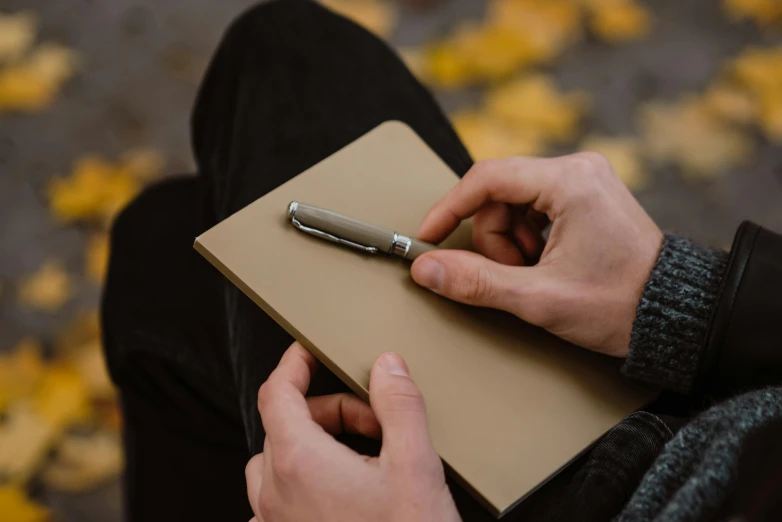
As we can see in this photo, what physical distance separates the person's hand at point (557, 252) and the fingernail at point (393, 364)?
0.08 m

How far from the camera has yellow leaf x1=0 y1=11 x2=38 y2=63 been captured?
142 centimetres

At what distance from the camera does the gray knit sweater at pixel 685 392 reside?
44 cm

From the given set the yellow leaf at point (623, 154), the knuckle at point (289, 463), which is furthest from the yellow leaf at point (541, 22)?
the knuckle at point (289, 463)

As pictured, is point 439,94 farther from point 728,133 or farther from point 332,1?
point 728,133

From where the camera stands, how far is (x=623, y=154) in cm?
137

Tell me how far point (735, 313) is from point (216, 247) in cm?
46

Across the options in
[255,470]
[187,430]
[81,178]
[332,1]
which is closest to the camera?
[255,470]

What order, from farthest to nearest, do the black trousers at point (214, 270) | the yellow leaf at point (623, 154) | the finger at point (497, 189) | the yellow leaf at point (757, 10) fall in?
the yellow leaf at point (757, 10) < the yellow leaf at point (623, 154) < the black trousers at point (214, 270) < the finger at point (497, 189)

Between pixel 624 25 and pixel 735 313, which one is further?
pixel 624 25

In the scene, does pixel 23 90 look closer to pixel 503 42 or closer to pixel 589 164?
pixel 503 42

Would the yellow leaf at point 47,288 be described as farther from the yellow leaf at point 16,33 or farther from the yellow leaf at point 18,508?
the yellow leaf at point 16,33

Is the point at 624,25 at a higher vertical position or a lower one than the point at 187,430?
higher

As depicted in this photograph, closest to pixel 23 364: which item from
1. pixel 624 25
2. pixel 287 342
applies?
pixel 287 342

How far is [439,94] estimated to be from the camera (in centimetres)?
143
